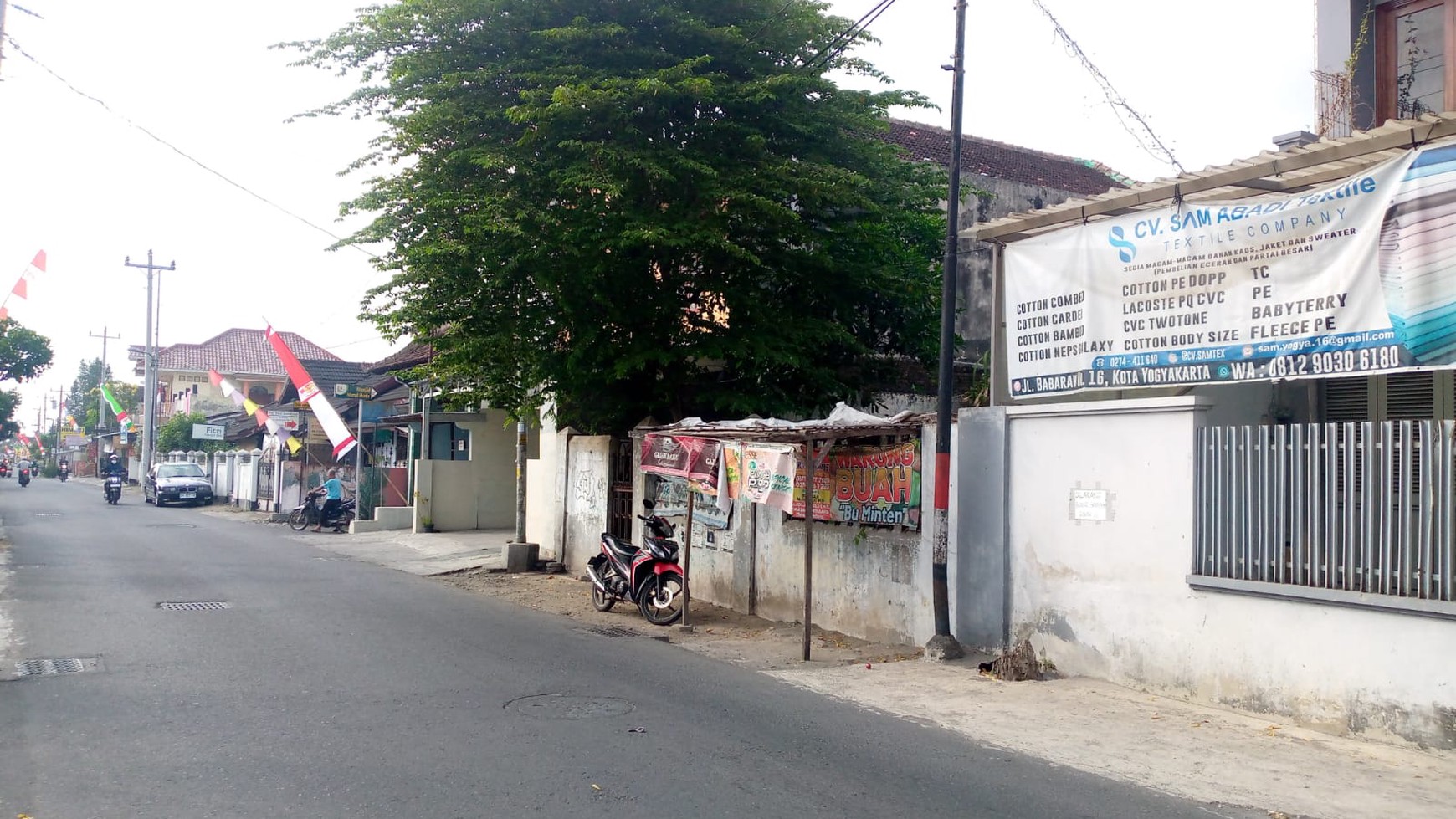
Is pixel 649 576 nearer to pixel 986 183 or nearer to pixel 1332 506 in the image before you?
pixel 1332 506

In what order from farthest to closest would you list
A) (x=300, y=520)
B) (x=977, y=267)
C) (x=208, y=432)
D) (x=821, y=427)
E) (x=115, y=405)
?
(x=115, y=405) < (x=208, y=432) < (x=300, y=520) < (x=977, y=267) < (x=821, y=427)

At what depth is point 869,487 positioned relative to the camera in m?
11.6

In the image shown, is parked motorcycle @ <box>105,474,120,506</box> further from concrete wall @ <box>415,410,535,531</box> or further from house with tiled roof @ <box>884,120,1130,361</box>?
house with tiled roof @ <box>884,120,1130,361</box>

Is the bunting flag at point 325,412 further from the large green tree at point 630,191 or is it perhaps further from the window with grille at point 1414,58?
the window with grille at point 1414,58

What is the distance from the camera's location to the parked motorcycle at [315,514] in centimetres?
2712

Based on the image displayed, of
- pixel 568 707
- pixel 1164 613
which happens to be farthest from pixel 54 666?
pixel 1164 613

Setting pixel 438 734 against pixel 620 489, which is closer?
pixel 438 734

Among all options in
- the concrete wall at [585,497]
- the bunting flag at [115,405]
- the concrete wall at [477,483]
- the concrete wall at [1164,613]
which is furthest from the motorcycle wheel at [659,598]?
the bunting flag at [115,405]

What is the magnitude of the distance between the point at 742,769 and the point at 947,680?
359 centimetres

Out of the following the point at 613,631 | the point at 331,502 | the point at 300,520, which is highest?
the point at 331,502

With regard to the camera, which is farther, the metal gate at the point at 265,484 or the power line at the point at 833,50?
the metal gate at the point at 265,484

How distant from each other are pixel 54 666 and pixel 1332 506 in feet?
34.7

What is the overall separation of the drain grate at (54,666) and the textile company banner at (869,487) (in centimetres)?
690

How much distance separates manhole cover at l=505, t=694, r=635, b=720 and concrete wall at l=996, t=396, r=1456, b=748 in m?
4.16
